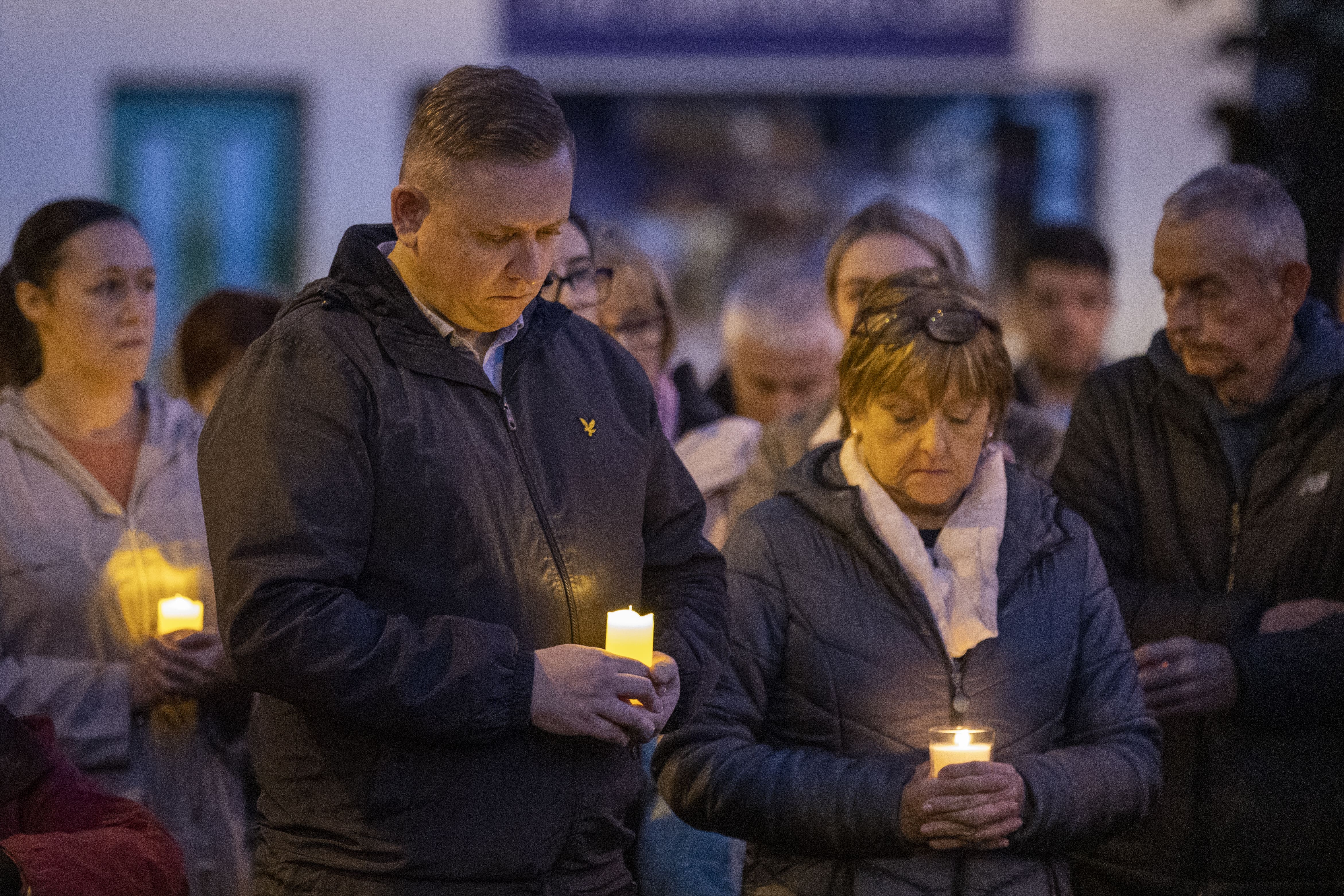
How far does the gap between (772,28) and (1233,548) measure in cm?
570

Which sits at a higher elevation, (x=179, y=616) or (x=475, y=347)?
(x=475, y=347)

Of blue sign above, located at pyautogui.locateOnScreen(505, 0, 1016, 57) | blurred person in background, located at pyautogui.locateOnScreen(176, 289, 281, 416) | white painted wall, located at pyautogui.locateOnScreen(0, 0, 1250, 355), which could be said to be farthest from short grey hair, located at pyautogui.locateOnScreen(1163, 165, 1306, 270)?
blue sign above, located at pyautogui.locateOnScreen(505, 0, 1016, 57)

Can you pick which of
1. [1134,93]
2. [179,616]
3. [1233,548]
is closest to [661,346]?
[179,616]

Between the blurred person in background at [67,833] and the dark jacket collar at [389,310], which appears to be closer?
the dark jacket collar at [389,310]

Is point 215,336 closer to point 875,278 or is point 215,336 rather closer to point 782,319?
point 782,319

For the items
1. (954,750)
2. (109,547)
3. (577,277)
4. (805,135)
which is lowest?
(954,750)

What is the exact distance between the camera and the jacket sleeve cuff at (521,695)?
2180 mm

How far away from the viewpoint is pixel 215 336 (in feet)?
15.4

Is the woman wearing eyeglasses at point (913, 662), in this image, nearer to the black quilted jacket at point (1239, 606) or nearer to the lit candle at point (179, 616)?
the black quilted jacket at point (1239, 606)

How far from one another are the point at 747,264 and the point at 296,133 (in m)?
2.59

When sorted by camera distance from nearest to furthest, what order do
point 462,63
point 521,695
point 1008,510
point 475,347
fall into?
point 521,695 → point 475,347 → point 1008,510 → point 462,63

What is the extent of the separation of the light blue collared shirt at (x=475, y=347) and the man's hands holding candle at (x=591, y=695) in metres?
0.43

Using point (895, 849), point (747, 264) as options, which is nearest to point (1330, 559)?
point (895, 849)

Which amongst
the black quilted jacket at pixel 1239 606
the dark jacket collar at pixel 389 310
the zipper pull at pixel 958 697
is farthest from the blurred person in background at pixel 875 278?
the dark jacket collar at pixel 389 310
